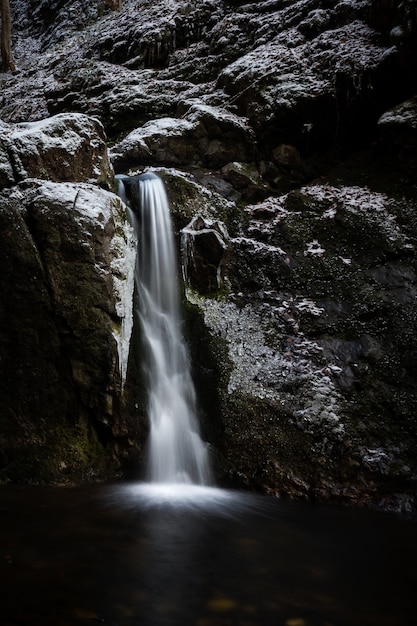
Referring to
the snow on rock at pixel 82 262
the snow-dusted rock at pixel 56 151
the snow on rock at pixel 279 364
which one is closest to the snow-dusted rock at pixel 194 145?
the snow-dusted rock at pixel 56 151

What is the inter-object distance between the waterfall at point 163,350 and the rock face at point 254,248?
0.94ft

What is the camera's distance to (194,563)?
3.35m

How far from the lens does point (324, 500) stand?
224 inches

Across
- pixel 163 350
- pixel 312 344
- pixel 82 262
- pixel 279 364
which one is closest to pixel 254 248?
pixel 312 344

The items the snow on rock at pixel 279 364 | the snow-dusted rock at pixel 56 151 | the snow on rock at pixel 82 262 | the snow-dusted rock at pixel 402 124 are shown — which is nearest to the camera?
the snow on rock at pixel 82 262

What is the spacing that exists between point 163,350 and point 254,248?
3201 millimetres

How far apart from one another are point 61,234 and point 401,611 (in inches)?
235

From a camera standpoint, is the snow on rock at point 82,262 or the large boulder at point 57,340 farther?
the snow on rock at point 82,262

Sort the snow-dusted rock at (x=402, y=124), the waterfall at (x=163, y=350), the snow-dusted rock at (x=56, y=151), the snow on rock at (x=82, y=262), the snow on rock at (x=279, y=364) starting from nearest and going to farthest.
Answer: the snow on rock at (x=82, y=262)
the waterfall at (x=163, y=350)
the snow on rock at (x=279, y=364)
the snow-dusted rock at (x=56, y=151)
the snow-dusted rock at (x=402, y=124)

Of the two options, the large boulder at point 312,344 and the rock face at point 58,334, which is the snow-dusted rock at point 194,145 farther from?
the rock face at point 58,334

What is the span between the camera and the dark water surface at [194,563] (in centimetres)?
254

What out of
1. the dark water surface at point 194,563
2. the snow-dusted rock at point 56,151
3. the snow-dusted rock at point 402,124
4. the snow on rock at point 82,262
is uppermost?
the snow-dusted rock at point 402,124

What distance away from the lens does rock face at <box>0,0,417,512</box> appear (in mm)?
5980

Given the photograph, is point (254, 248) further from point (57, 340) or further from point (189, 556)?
point (189, 556)
